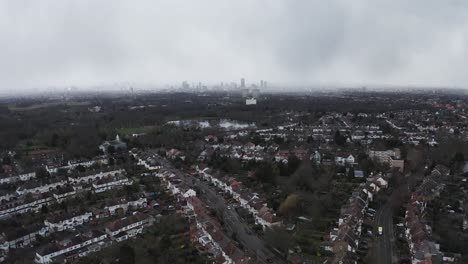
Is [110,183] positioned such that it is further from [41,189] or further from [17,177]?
[17,177]

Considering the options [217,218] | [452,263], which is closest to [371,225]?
[452,263]

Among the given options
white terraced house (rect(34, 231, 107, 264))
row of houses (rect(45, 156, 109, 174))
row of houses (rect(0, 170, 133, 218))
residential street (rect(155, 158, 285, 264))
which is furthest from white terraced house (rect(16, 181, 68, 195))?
white terraced house (rect(34, 231, 107, 264))

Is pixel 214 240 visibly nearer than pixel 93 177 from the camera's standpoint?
Yes

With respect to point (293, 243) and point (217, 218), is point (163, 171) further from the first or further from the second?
point (293, 243)

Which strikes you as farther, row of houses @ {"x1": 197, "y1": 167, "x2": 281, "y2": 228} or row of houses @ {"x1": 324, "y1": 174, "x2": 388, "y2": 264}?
row of houses @ {"x1": 197, "y1": 167, "x2": 281, "y2": 228}

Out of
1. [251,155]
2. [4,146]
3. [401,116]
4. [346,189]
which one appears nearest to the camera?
[346,189]

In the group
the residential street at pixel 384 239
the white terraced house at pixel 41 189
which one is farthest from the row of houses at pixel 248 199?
the white terraced house at pixel 41 189

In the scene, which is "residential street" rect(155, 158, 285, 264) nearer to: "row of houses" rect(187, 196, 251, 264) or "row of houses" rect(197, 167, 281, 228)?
"row of houses" rect(197, 167, 281, 228)

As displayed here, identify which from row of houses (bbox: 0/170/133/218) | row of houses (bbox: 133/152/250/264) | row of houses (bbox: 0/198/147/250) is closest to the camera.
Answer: row of houses (bbox: 133/152/250/264)

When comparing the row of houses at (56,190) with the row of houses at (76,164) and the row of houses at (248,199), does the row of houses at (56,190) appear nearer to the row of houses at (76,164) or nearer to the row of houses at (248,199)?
the row of houses at (76,164)

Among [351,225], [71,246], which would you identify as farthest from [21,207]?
[351,225]

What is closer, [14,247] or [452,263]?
[452,263]
